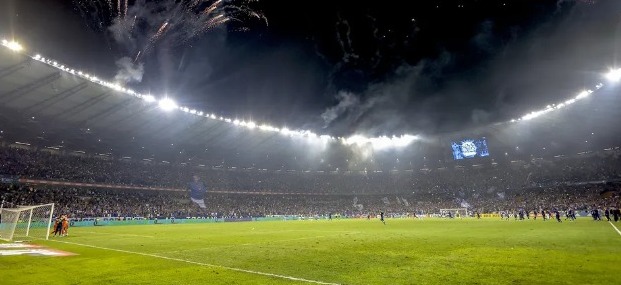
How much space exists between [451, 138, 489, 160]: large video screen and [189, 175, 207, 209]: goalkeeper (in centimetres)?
5498

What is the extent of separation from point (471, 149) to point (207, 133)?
54.7m

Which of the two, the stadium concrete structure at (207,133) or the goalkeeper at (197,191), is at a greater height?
the stadium concrete structure at (207,133)

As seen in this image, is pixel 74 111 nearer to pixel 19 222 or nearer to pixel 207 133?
pixel 207 133

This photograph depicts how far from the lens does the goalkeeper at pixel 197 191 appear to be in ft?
224

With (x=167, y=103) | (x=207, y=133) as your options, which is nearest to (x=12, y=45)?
(x=167, y=103)

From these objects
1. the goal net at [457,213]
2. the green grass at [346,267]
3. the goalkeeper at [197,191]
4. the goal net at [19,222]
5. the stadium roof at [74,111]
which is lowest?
the green grass at [346,267]

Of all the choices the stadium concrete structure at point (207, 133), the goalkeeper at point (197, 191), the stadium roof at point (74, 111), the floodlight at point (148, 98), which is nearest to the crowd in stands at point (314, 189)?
the goalkeeper at point (197, 191)

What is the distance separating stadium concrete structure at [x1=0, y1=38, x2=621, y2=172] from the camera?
127 feet

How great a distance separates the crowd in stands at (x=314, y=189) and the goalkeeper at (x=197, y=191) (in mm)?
1251

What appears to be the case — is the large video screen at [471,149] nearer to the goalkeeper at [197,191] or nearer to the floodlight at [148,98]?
the goalkeeper at [197,191]

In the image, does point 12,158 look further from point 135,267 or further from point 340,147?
point 340,147

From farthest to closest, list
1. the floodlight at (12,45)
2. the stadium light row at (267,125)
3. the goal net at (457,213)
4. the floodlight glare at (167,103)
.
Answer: the goal net at (457,213) < the floodlight glare at (167,103) < the stadium light row at (267,125) < the floodlight at (12,45)

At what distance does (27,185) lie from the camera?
47.4 meters

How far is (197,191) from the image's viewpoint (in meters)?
70.2
